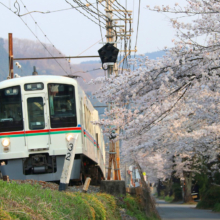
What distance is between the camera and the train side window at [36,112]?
1068 cm

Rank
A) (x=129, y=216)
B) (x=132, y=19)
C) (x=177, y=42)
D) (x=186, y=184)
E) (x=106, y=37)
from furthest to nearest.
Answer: (x=186, y=184)
(x=132, y=19)
(x=106, y=37)
(x=129, y=216)
(x=177, y=42)

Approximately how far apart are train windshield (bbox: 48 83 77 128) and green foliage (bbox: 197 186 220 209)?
47.4 ft

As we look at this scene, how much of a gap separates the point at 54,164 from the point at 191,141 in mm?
9539

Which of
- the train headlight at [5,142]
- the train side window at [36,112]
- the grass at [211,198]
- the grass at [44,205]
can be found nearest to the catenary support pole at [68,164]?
the grass at [44,205]

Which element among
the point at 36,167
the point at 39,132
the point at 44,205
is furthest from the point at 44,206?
the point at 39,132

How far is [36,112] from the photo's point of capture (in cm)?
1077

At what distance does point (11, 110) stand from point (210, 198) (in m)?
16.9

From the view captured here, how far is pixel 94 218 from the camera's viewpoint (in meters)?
6.28

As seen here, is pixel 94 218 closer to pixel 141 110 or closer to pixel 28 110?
pixel 141 110

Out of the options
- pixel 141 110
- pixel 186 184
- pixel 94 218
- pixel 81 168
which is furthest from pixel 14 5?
pixel 186 184

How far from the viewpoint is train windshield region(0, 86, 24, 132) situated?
34.8 feet

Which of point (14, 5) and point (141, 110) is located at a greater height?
point (14, 5)

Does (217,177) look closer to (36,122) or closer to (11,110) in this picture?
(36,122)

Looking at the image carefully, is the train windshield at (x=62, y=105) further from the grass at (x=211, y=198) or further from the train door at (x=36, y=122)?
the grass at (x=211, y=198)
